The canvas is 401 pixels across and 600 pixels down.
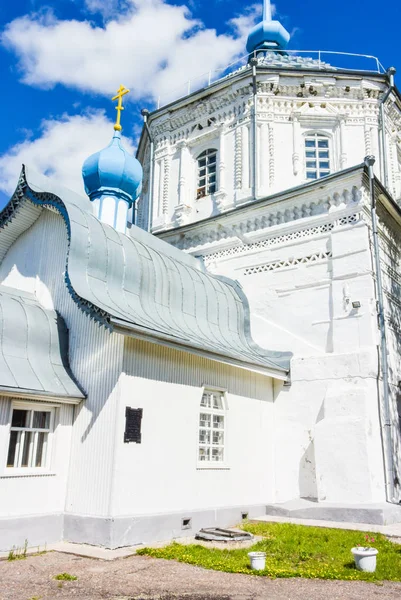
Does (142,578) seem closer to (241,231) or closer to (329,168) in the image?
(241,231)

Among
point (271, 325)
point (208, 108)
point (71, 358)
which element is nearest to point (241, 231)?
point (271, 325)

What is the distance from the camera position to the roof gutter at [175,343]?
7.45 meters

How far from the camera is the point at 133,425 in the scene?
7.71m

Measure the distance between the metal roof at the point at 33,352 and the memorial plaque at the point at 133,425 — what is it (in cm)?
77

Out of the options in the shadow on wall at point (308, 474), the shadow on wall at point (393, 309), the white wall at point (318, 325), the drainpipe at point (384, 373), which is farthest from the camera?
the shadow on wall at point (393, 309)

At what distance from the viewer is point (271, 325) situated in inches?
471

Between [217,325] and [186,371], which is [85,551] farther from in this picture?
[217,325]

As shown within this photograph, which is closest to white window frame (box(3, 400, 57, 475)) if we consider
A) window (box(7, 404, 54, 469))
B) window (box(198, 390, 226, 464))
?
window (box(7, 404, 54, 469))

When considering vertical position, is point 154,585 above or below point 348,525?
below

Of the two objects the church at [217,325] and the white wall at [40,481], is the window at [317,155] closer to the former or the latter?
the church at [217,325]

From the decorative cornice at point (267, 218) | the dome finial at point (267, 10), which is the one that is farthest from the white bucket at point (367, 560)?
the dome finial at point (267, 10)

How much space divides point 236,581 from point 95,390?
3.30 meters

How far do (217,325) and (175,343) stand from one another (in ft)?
9.60

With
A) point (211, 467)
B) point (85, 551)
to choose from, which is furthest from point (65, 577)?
point (211, 467)
